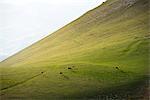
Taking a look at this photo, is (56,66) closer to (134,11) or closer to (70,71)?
(70,71)

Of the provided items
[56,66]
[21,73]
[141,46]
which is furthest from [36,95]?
[141,46]

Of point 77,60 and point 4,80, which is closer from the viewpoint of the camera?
point 4,80

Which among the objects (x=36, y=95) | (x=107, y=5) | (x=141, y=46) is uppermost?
(x=107, y=5)

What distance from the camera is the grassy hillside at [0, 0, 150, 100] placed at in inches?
2589

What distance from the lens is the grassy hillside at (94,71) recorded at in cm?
6575

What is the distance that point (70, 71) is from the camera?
251ft

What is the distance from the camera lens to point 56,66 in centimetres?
8312

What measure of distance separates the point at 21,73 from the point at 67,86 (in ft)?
41.4

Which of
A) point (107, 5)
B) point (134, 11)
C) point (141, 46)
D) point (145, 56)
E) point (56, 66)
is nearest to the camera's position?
point (56, 66)

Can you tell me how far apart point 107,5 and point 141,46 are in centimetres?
6242

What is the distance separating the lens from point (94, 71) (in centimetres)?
7650

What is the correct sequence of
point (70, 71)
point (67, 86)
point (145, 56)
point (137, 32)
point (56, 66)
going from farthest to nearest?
point (137, 32)
point (145, 56)
point (56, 66)
point (70, 71)
point (67, 86)

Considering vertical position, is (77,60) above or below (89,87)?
above

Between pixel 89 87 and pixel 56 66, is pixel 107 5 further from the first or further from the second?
pixel 89 87
